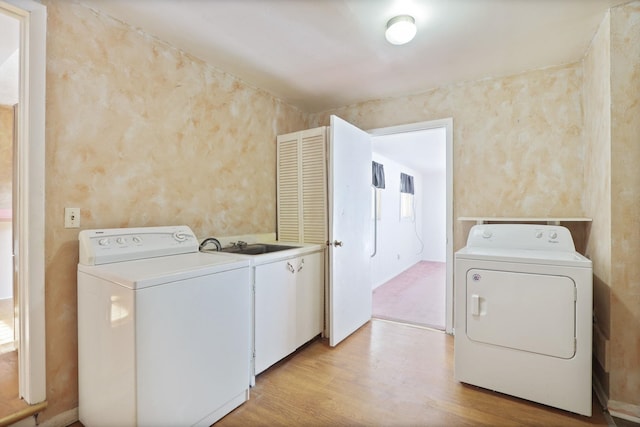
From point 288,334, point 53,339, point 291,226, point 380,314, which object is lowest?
point 380,314

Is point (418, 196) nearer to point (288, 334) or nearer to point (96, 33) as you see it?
point (288, 334)

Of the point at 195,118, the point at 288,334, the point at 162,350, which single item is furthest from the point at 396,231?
the point at 162,350

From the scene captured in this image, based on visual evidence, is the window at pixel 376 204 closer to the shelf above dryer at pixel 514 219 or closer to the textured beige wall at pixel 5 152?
the shelf above dryer at pixel 514 219

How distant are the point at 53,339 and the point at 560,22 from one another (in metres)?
3.35

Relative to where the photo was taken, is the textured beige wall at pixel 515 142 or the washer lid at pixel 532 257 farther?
the textured beige wall at pixel 515 142

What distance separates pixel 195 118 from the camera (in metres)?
2.22

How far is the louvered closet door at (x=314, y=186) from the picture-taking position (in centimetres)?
261

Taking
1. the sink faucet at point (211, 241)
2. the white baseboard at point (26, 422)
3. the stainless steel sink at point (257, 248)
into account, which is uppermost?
the sink faucet at point (211, 241)

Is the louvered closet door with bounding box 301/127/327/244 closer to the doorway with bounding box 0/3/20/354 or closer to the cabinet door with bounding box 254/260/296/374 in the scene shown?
the cabinet door with bounding box 254/260/296/374

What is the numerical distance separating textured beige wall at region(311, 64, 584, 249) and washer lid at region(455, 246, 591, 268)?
1.95ft

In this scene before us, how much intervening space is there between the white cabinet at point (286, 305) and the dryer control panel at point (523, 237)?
1.26m

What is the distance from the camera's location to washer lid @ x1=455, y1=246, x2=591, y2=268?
1.66 meters

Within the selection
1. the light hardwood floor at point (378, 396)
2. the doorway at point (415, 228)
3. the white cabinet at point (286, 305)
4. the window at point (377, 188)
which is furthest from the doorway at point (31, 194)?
the window at point (377, 188)

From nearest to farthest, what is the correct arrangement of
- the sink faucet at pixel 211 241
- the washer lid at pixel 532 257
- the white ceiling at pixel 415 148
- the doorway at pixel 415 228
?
1. the washer lid at pixel 532 257
2. the sink faucet at pixel 211 241
3. the doorway at pixel 415 228
4. the white ceiling at pixel 415 148
